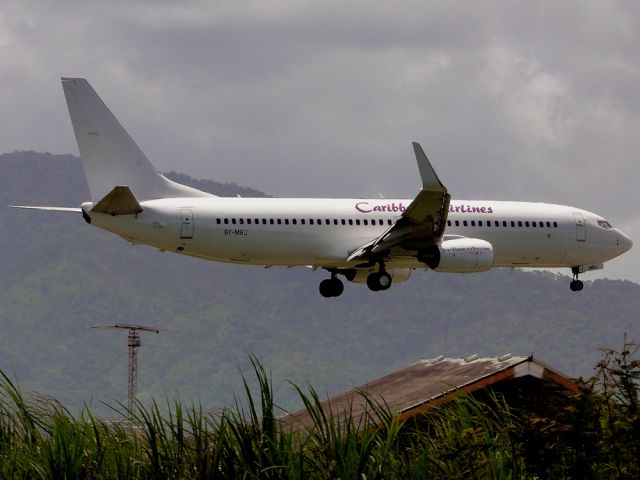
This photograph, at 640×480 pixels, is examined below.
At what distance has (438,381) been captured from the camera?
3144cm

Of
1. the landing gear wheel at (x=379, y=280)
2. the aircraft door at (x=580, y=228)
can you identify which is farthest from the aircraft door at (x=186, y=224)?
the aircraft door at (x=580, y=228)

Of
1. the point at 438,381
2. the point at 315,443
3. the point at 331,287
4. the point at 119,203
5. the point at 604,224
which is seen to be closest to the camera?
the point at 315,443

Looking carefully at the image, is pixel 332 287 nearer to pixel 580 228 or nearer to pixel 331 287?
pixel 331 287

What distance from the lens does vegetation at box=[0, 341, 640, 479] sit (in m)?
21.1

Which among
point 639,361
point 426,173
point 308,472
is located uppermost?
point 426,173

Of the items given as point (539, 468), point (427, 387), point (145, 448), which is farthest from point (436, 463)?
point (427, 387)

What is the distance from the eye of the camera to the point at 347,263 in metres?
62.4

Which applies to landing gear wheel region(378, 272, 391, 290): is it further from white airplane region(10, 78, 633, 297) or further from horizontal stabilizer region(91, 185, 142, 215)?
horizontal stabilizer region(91, 185, 142, 215)

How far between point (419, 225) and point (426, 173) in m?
3.35

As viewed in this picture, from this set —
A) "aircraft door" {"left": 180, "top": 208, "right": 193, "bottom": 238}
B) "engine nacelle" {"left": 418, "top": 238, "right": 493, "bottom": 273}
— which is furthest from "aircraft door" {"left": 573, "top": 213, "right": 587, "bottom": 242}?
"aircraft door" {"left": 180, "top": 208, "right": 193, "bottom": 238}

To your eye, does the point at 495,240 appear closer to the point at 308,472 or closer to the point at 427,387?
the point at 427,387

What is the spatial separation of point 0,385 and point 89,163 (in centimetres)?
3373

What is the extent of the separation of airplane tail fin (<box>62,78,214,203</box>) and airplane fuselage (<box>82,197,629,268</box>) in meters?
2.13

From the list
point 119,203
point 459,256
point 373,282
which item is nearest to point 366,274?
point 373,282
